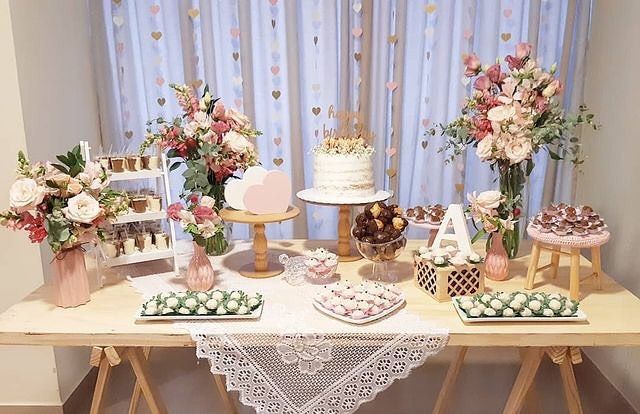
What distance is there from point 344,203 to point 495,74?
683 mm

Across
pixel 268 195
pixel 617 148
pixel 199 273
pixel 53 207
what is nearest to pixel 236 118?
pixel 268 195

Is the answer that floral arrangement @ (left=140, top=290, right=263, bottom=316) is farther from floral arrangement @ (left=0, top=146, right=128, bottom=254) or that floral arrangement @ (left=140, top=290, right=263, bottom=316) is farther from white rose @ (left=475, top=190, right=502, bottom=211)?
white rose @ (left=475, top=190, right=502, bottom=211)

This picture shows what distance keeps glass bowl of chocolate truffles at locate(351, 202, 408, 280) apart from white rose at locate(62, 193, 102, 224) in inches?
32.4

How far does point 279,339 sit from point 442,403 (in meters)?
1.03

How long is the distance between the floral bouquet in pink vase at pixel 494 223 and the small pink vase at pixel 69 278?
126cm

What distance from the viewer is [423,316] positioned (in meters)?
1.57

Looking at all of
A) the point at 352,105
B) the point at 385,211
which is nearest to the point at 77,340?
the point at 385,211

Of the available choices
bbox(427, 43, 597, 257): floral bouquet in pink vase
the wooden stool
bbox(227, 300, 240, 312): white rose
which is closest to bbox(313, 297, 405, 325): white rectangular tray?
bbox(227, 300, 240, 312): white rose

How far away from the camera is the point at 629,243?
224cm

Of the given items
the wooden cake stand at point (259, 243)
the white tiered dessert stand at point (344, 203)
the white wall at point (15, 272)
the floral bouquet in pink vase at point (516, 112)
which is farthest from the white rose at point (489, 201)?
the white wall at point (15, 272)

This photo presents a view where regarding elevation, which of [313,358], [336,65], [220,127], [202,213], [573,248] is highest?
[336,65]

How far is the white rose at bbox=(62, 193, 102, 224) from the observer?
1573mm

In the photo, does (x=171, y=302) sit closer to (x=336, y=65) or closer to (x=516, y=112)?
(x=516, y=112)

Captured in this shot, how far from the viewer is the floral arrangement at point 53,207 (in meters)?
1.55
